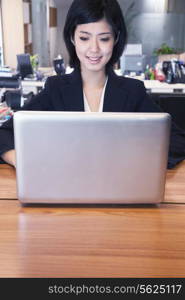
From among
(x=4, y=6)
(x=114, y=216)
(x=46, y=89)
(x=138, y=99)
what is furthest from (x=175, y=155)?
(x=4, y=6)

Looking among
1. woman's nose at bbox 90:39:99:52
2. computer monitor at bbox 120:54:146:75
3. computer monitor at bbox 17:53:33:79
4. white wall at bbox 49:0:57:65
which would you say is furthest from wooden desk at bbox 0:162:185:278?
white wall at bbox 49:0:57:65

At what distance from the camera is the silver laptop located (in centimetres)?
95

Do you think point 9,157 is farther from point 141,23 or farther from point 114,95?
point 141,23

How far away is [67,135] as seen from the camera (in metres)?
0.96

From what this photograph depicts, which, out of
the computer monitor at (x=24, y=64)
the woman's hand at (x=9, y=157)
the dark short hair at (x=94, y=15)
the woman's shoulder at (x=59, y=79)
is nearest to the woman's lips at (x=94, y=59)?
the dark short hair at (x=94, y=15)

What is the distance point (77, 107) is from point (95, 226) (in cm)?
87

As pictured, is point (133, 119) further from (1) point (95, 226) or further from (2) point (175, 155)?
(2) point (175, 155)

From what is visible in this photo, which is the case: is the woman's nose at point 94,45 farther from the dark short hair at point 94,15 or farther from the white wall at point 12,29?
the white wall at point 12,29

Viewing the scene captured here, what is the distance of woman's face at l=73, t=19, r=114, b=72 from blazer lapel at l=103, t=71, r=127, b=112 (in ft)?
0.70

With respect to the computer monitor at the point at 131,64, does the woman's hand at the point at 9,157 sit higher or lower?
lower

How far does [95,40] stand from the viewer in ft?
4.72

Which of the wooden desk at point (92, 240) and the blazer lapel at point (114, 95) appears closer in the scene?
the wooden desk at point (92, 240)

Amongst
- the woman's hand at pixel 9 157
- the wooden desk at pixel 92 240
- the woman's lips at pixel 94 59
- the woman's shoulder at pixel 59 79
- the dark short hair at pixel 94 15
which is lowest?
the wooden desk at pixel 92 240

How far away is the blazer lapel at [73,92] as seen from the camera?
5.56 ft
